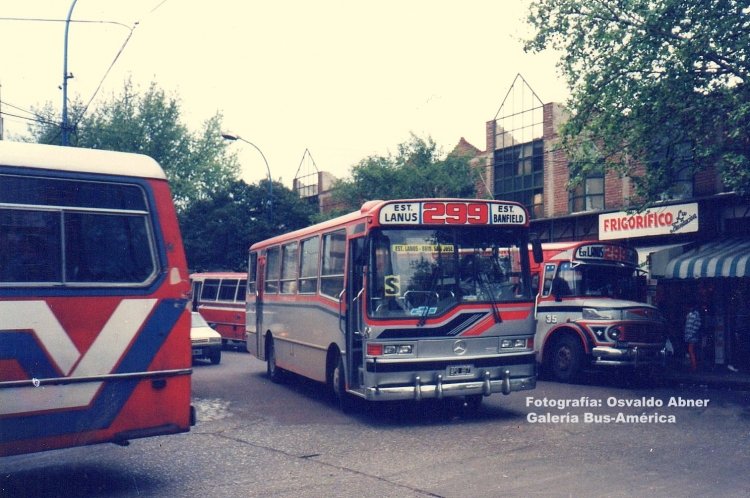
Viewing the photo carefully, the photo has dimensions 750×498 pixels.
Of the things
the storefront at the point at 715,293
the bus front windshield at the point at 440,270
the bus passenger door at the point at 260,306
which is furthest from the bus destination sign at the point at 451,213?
the storefront at the point at 715,293

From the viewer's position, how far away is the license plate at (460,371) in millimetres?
10688

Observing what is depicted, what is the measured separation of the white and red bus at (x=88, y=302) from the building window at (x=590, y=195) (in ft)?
77.1

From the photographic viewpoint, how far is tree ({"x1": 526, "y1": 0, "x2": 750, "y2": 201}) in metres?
14.0

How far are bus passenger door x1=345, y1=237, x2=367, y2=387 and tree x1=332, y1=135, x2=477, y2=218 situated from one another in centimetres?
2182

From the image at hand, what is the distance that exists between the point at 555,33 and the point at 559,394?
24.0 ft

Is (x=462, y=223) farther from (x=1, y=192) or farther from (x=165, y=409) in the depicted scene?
(x=1, y=192)

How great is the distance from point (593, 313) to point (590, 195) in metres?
14.3

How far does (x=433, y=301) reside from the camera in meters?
10.7

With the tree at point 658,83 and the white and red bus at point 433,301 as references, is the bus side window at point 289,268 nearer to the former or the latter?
the white and red bus at point 433,301

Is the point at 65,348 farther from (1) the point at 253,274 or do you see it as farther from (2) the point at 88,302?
(1) the point at 253,274

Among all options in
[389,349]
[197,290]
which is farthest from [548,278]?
[197,290]

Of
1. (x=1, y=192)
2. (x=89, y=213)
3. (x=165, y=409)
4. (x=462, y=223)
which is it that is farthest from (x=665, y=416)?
(x=1, y=192)

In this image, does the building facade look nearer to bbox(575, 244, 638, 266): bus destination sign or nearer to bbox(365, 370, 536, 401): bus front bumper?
bbox(575, 244, 638, 266): bus destination sign

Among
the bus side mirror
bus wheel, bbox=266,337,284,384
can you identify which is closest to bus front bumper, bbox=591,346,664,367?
the bus side mirror
